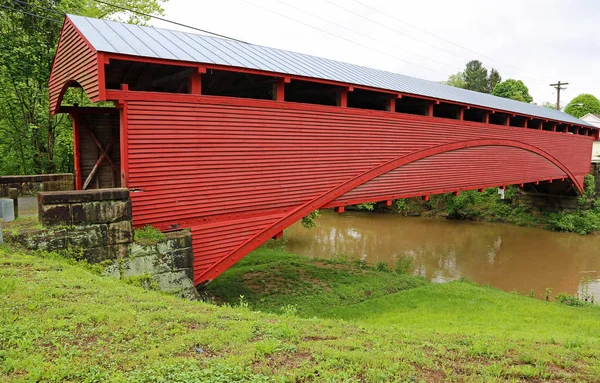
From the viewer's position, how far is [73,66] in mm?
8398

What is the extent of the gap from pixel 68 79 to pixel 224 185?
4133mm

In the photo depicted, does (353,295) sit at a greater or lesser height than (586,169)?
lesser

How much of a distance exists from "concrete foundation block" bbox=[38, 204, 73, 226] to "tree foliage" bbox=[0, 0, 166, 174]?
927 cm

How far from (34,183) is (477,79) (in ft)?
194

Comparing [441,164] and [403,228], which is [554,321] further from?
[403,228]

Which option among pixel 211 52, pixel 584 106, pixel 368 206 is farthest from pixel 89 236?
pixel 584 106

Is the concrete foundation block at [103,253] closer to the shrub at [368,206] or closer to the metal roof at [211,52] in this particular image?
the metal roof at [211,52]

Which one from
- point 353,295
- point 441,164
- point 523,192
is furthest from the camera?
point 523,192

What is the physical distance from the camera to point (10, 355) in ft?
11.4

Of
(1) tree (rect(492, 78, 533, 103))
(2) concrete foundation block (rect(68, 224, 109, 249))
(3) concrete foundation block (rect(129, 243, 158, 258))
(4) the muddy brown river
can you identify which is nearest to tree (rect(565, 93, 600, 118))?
(1) tree (rect(492, 78, 533, 103))

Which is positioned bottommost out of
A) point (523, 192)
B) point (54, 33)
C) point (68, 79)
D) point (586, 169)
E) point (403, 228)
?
point (403, 228)

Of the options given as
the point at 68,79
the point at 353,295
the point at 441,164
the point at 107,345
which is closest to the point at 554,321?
the point at 353,295

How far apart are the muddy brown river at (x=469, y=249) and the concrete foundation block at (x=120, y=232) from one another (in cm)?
1172

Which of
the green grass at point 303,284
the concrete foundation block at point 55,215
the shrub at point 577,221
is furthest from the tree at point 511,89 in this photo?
the concrete foundation block at point 55,215
